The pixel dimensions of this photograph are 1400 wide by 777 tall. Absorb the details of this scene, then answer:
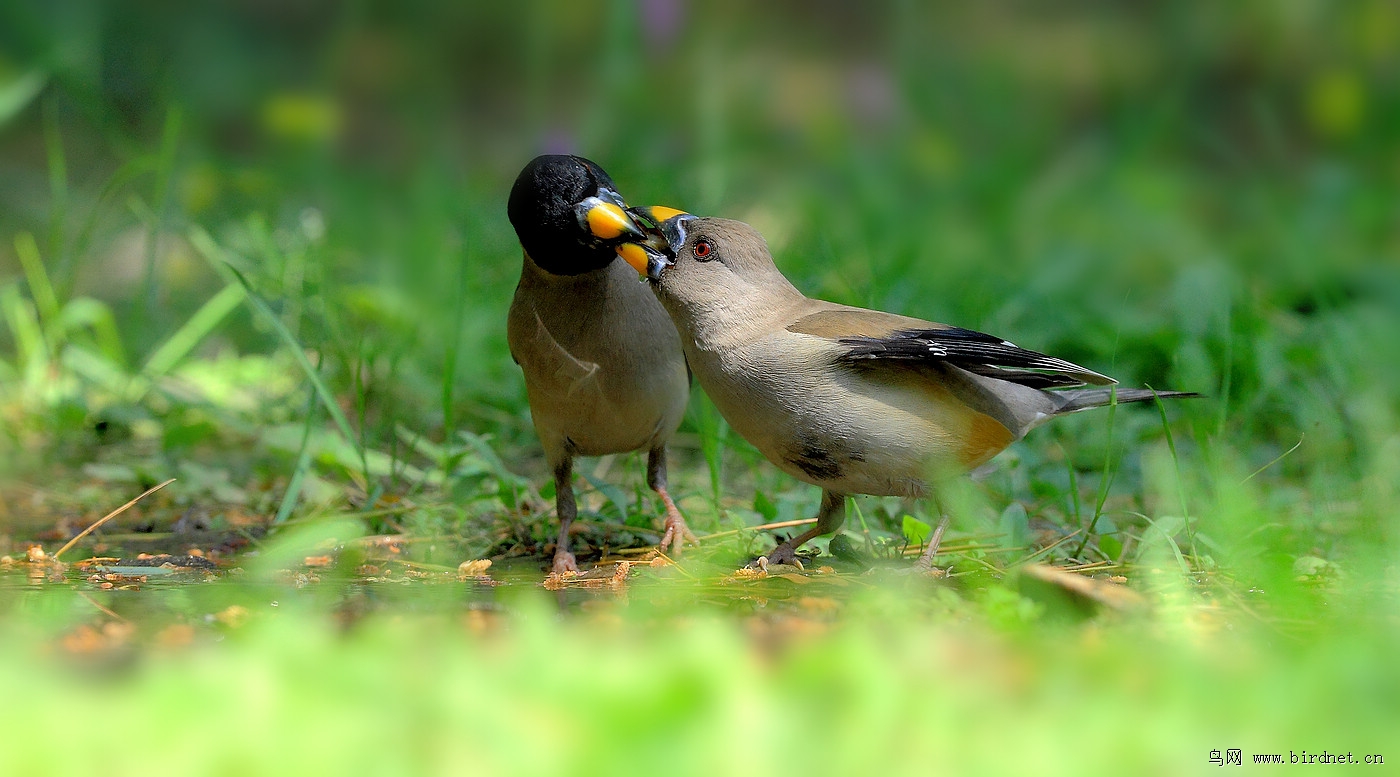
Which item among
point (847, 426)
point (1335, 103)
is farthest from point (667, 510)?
point (1335, 103)

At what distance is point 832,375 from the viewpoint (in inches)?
119

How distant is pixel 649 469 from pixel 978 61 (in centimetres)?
615

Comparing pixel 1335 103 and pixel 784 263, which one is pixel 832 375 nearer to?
pixel 784 263

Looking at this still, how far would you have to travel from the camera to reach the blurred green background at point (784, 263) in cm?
259

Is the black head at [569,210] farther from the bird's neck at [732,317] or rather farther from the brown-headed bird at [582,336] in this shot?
the bird's neck at [732,317]

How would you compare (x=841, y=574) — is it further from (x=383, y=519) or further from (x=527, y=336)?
(x=383, y=519)

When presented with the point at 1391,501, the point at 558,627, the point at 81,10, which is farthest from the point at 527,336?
the point at 81,10

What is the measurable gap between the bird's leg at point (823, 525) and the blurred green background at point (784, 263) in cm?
32

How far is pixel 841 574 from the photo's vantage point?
3039 mm

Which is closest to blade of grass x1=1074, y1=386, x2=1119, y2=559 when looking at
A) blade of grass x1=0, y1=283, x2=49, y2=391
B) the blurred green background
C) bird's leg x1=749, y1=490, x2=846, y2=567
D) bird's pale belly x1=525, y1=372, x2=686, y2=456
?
the blurred green background

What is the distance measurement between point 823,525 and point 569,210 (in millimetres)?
1104

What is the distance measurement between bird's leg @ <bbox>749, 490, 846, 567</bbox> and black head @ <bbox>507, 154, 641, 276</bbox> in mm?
891

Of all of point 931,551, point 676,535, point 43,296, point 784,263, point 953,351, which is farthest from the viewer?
point 784,263

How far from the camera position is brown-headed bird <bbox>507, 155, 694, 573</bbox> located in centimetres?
345
